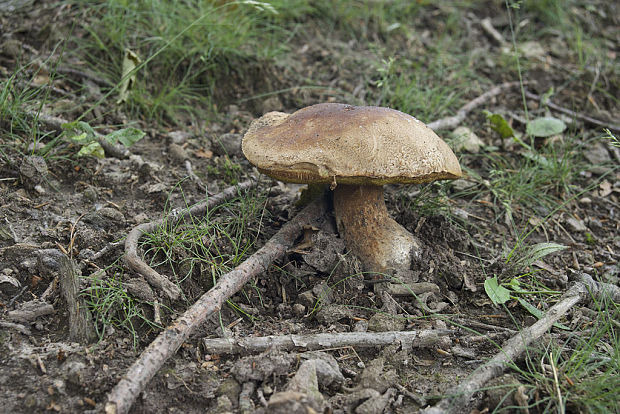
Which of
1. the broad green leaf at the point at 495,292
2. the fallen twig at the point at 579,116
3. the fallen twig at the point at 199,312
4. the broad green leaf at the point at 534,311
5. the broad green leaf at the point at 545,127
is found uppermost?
the fallen twig at the point at 199,312

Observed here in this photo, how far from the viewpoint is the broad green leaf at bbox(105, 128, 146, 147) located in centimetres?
293

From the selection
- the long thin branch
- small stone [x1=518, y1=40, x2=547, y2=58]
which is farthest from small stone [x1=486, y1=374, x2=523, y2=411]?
small stone [x1=518, y1=40, x2=547, y2=58]

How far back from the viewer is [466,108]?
4125 millimetres

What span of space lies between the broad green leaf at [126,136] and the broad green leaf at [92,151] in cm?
11

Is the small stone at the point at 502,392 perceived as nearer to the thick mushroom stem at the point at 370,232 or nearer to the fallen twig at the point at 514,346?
the fallen twig at the point at 514,346

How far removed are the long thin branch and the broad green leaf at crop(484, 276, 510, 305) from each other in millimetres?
1482

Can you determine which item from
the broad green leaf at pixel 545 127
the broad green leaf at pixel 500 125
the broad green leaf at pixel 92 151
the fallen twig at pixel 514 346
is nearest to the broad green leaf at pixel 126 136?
the broad green leaf at pixel 92 151

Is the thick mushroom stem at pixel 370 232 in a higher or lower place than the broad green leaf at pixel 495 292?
higher

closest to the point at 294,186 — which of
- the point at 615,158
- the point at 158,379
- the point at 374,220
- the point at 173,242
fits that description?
the point at 374,220

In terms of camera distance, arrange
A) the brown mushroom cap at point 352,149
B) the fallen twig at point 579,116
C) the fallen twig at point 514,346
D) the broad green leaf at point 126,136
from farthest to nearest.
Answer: the fallen twig at point 579,116 → the broad green leaf at point 126,136 → the brown mushroom cap at point 352,149 → the fallen twig at point 514,346

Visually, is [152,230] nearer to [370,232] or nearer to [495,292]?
[370,232]

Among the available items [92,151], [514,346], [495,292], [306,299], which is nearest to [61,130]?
[92,151]

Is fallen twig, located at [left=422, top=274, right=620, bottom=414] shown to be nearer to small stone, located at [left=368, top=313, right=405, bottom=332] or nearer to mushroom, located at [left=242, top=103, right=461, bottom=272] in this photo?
small stone, located at [left=368, top=313, right=405, bottom=332]

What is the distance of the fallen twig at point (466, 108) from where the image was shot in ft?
12.5
